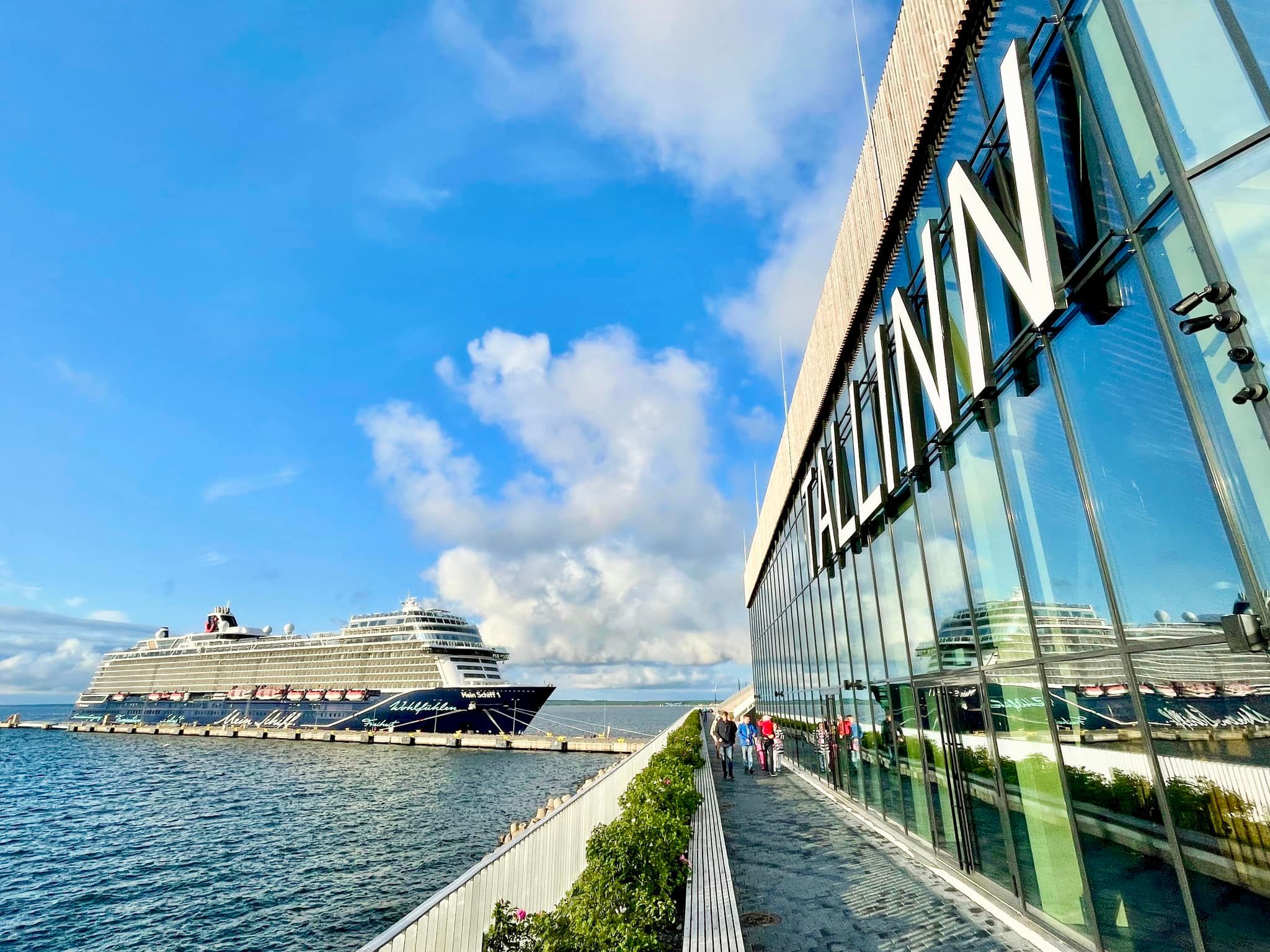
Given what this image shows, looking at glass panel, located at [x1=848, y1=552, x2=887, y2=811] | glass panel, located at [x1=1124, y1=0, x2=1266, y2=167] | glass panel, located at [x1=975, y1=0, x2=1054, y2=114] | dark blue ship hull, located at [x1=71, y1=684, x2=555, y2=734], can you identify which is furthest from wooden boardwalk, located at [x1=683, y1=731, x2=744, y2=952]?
dark blue ship hull, located at [x1=71, y1=684, x2=555, y2=734]

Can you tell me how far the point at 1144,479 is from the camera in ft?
14.1

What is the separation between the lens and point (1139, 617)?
446cm

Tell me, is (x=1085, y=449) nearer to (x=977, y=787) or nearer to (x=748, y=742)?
(x=977, y=787)

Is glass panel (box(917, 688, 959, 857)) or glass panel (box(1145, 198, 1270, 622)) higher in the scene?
glass panel (box(1145, 198, 1270, 622))

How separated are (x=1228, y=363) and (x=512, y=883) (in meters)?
5.92

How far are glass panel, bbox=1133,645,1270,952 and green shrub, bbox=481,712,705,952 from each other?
3.48m

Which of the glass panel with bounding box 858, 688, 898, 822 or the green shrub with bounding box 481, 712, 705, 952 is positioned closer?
the green shrub with bounding box 481, 712, 705, 952

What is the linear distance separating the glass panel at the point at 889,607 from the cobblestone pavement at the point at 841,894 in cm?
262

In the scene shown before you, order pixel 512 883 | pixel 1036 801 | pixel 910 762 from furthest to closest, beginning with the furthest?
pixel 910 762 → pixel 1036 801 → pixel 512 883

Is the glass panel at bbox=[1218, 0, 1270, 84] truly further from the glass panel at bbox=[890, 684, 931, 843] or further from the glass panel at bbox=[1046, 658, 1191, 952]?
the glass panel at bbox=[890, 684, 931, 843]

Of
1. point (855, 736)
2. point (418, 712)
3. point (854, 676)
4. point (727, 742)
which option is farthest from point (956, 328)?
point (418, 712)

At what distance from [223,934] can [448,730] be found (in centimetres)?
5621

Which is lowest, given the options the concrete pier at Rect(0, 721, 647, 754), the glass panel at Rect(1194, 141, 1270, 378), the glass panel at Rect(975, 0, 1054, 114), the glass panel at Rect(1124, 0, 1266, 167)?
the concrete pier at Rect(0, 721, 647, 754)

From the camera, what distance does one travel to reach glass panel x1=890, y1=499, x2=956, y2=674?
28.1 ft
